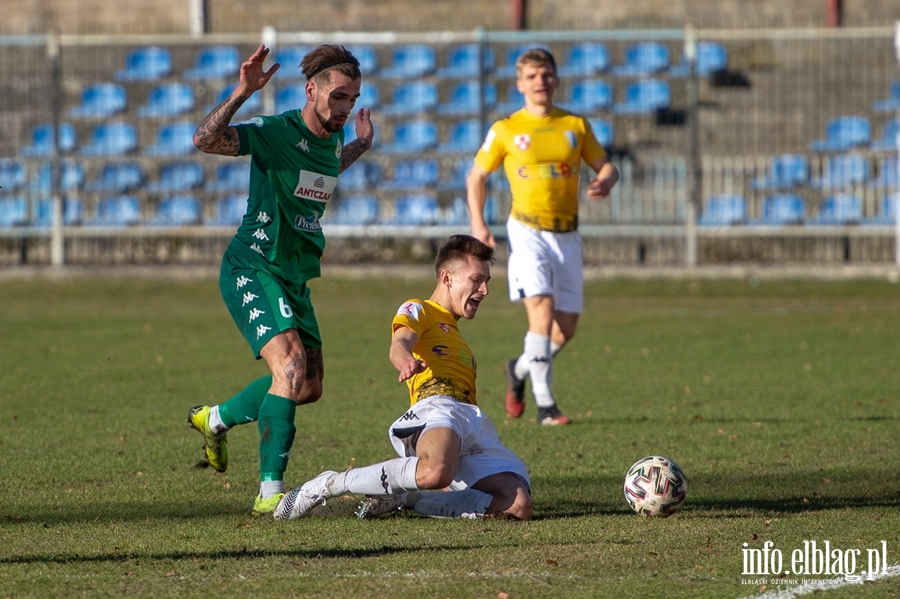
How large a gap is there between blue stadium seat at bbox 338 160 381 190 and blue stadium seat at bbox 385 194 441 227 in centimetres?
51

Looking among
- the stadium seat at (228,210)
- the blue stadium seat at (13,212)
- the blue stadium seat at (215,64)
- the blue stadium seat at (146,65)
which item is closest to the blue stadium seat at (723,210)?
the stadium seat at (228,210)

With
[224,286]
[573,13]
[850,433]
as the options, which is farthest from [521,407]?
[573,13]

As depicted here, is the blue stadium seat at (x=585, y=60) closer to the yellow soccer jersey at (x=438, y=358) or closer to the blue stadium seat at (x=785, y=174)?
the blue stadium seat at (x=785, y=174)

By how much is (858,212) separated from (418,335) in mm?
15600

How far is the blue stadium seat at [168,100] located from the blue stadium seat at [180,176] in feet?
4.66

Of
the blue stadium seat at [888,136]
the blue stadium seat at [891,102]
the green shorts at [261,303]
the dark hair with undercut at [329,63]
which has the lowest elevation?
the green shorts at [261,303]

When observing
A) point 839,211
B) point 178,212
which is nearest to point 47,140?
point 178,212

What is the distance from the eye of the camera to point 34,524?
5438 mm

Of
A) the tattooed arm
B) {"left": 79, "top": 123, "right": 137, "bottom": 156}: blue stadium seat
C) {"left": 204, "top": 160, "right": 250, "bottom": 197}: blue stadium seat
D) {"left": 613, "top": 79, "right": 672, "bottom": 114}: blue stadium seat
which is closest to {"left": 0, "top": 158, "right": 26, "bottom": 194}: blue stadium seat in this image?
{"left": 79, "top": 123, "right": 137, "bottom": 156}: blue stadium seat

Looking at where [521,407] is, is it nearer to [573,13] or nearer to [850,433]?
[850,433]

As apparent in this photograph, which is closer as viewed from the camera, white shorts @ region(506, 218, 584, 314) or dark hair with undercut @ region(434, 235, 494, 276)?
dark hair with undercut @ region(434, 235, 494, 276)

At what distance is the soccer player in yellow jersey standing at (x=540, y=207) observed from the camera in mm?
8633

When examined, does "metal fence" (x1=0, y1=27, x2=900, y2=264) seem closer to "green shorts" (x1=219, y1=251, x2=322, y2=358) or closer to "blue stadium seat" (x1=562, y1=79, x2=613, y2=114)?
"blue stadium seat" (x1=562, y1=79, x2=613, y2=114)

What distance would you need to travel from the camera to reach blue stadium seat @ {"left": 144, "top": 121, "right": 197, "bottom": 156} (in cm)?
2155
